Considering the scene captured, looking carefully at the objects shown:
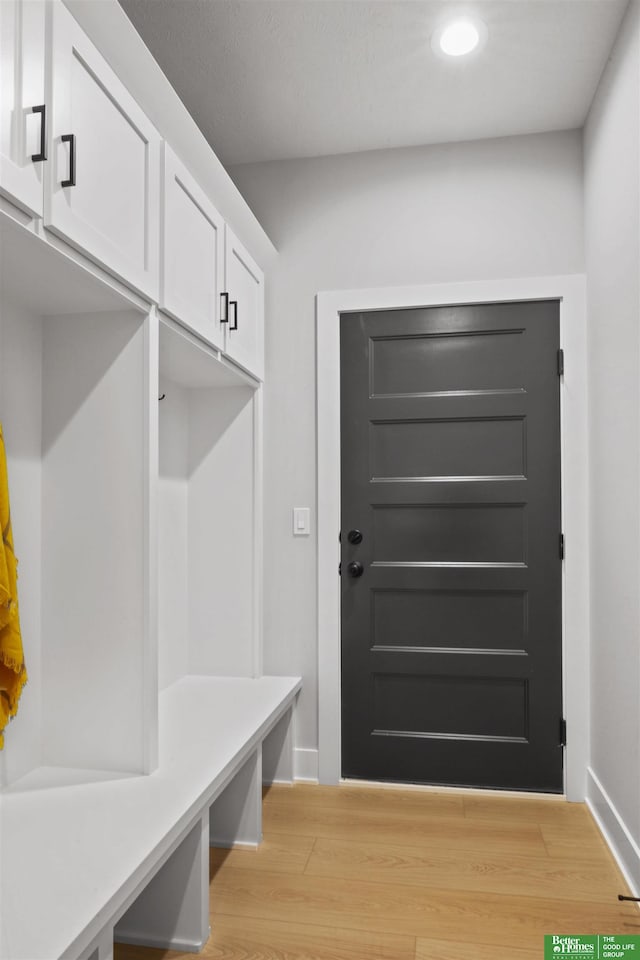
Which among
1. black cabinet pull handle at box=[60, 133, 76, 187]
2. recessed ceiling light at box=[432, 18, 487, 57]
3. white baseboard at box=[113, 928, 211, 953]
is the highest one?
recessed ceiling light at box=[432, 18, 487, 57]

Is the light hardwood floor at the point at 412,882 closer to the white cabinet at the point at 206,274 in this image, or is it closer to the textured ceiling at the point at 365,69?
the white cabinet at the point at 206,274

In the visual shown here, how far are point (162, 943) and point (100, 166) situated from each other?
6.37ft

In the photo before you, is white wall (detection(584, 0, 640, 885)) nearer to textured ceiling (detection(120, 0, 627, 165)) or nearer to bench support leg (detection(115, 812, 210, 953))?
textured ceiling (detection(120, 0, 627, 165))

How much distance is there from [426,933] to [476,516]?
146 centimetres

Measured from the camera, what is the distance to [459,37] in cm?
218

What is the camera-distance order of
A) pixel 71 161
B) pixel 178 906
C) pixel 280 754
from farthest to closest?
pixel 280 754 < pixel 178 906 < pixel 71 161

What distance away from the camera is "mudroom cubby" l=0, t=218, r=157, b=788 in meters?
1.75

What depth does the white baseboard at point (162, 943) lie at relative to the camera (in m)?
1.71

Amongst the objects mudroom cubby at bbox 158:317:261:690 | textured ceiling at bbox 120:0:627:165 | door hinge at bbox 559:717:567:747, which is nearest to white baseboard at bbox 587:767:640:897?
door hinge at bbox 559:717:567:747

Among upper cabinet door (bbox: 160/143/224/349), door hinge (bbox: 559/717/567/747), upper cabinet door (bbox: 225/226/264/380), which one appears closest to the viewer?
upper cabinet door (bbox: 160/143/224/349)

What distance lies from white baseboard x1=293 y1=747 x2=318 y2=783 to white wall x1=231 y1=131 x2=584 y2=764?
34mm

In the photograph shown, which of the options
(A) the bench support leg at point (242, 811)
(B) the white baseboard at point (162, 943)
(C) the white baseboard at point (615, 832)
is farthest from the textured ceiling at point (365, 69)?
(B) the white baseboard at point (162, 943)

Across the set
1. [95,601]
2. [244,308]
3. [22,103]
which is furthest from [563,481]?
[22,103]

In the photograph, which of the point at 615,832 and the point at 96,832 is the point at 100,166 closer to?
the point at 96,832
